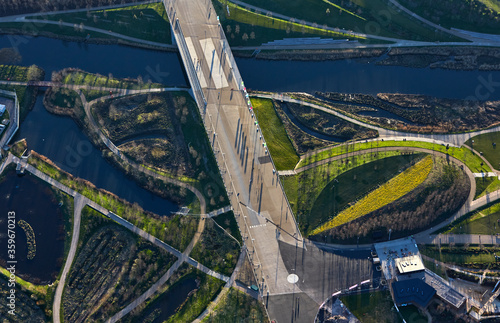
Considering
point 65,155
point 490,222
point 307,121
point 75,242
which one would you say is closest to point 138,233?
point 75,242

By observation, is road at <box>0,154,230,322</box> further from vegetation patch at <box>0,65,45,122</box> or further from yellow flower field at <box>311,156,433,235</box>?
yellow flower field at <box>311,156,433,235</box>

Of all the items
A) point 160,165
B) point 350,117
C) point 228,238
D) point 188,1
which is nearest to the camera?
point 228,238

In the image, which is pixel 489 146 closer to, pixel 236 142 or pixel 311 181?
pixel 311 181

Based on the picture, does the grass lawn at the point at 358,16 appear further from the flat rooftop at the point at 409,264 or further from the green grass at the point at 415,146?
the flat rooftop at the point at 409,264

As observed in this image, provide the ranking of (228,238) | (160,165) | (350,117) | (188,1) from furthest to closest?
(188,1) < (350,117) < (160,165) < (228,238)

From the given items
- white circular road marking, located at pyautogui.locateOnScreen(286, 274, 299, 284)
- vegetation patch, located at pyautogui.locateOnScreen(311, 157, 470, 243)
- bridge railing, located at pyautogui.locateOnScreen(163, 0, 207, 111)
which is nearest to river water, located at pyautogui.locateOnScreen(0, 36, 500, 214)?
bridge railing, located at pyautogui.locateOnScreen(163, 0, 207, 111)

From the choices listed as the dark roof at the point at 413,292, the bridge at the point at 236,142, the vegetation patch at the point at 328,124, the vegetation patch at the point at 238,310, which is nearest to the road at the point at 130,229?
the vegetation patch at the point at 238,310

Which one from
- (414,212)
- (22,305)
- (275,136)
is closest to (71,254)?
(22,305)

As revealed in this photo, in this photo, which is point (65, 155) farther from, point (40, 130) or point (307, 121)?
point (307, 121)
